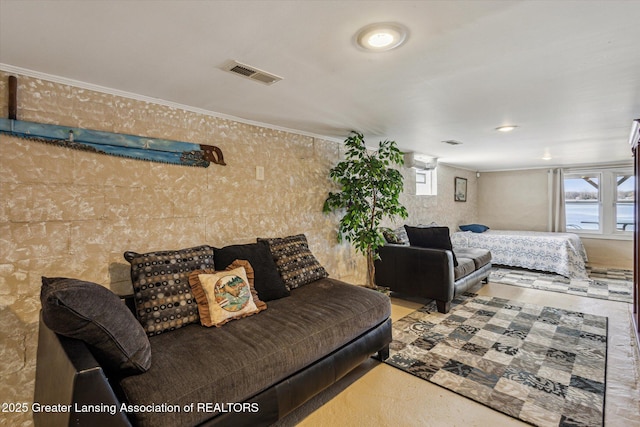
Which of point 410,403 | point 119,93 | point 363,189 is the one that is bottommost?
point 410,403

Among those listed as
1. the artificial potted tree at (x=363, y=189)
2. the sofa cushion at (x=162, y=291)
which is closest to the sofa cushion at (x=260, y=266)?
the sofa cushion at (x=162, y=291)

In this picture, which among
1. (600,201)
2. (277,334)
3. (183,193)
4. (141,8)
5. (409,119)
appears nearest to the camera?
(141,8)

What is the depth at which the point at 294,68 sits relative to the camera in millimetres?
1771

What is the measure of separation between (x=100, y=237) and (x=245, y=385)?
138 cm

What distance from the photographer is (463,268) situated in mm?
3752

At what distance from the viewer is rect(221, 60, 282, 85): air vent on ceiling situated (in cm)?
172

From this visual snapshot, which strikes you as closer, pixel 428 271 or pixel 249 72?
pixel 249 72

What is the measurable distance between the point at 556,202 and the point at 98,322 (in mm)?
7991

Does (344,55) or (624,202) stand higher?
(344,55)

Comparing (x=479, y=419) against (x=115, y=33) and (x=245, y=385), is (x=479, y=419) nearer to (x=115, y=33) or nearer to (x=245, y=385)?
(x=245, y=385)

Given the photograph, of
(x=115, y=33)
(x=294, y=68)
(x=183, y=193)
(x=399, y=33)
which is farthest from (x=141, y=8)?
(x=183, y=193)

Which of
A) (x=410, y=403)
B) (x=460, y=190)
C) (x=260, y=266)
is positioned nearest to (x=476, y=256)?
(x=460, y=190)

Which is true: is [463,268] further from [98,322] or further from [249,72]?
[98,322]

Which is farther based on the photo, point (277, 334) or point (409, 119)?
point (409, 119)
